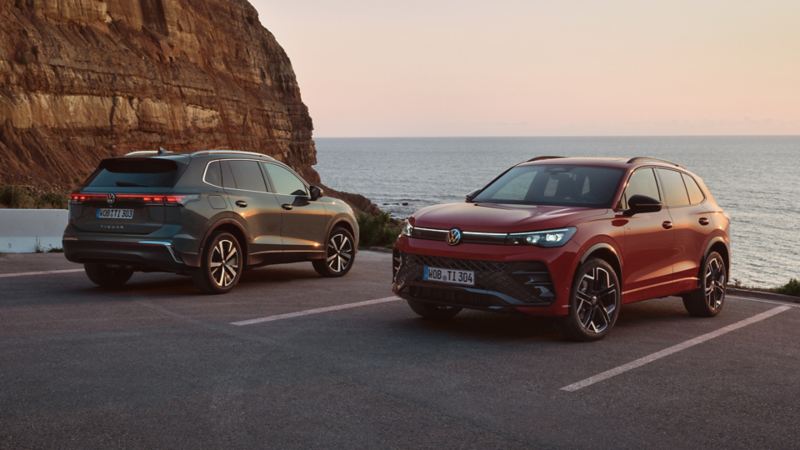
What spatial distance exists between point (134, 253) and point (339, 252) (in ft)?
11.9

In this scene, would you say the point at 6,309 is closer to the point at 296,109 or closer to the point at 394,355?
the point at 394,355

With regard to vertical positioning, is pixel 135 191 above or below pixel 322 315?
above

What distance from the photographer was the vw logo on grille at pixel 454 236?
338 inches

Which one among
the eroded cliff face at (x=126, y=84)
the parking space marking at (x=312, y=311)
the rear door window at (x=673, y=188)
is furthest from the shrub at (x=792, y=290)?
the eroded cliff face at (x=126, y=84)

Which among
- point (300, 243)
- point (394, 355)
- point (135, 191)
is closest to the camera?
point (394, 355)

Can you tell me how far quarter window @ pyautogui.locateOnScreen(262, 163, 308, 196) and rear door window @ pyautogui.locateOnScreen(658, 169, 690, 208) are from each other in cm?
505

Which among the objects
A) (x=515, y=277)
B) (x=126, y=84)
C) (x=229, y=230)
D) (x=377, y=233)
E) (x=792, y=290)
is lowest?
(x=792, y=290)

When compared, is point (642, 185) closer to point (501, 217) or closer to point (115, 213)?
point (501, 217)

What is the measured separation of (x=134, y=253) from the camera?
10844 mm

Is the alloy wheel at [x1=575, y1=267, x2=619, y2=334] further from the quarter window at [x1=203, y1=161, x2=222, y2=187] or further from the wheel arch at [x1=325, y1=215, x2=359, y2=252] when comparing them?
the wheel arch at [x1=325, y1=215, x2=359, y2=252]

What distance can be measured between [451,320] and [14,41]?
3666cm

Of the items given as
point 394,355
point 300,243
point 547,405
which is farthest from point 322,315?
point 547,405

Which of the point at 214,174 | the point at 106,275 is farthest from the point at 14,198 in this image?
the point at 214,174

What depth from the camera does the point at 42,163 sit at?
40.1 metres
